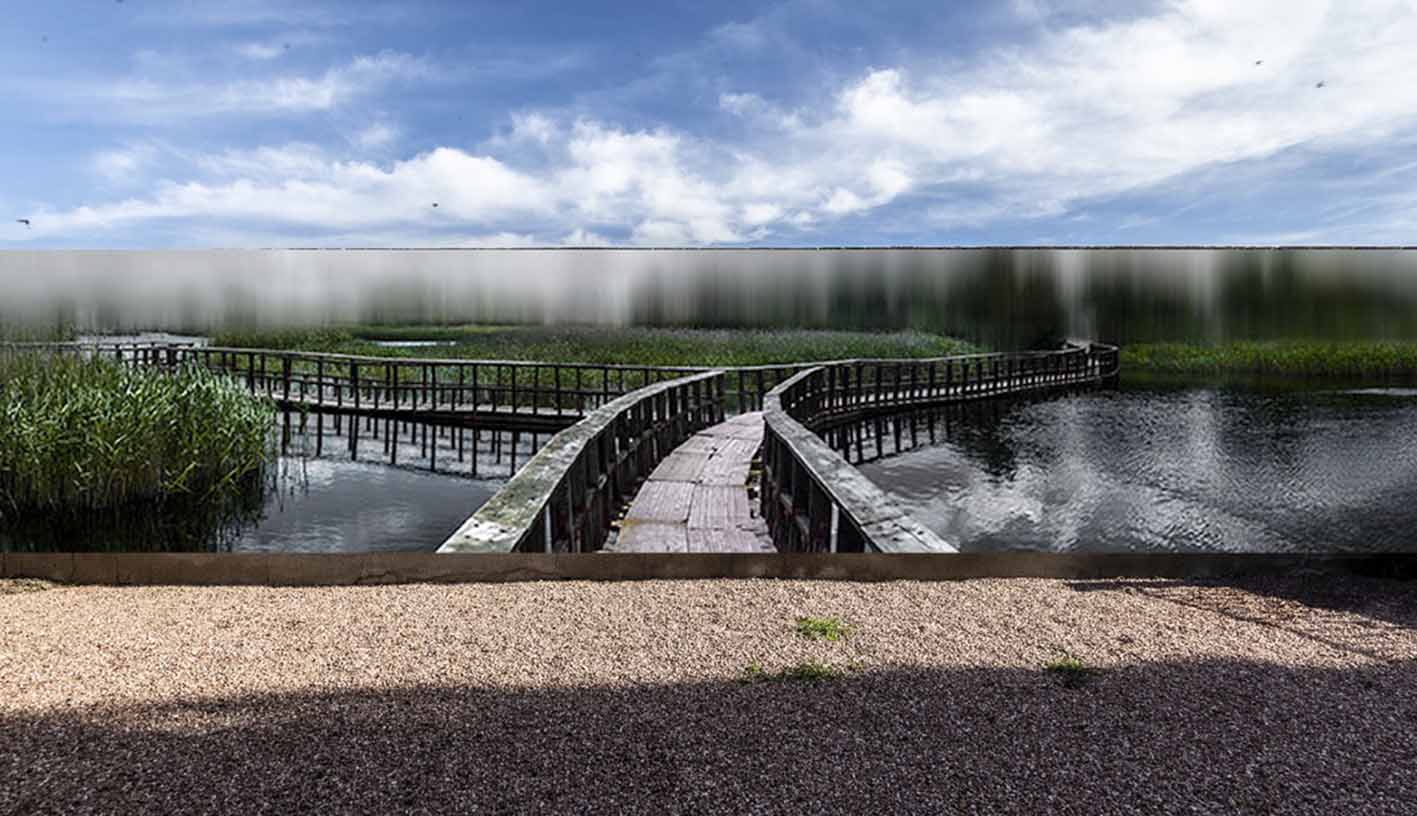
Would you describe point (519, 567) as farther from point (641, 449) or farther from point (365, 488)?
point (641, 449)

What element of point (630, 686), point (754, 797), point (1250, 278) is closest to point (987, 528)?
point (1250, 278)

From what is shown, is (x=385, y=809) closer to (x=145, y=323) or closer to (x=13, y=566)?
(x=13, y=566)

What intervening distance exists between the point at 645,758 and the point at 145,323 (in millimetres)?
3841

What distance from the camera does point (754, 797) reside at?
6.44ft

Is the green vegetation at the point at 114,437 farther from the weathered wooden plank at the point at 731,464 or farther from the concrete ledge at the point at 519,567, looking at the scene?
the weathered wooden plank at the point at 731,464

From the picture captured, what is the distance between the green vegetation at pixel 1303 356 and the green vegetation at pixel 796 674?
4.19m

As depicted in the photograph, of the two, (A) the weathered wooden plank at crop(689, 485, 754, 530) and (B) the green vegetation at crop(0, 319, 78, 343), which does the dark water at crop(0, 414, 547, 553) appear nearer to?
(B) the green vegetation at crop(0, 319, 78, 343)

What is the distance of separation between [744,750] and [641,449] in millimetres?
5059

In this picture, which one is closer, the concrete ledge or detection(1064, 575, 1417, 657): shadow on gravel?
detection(1064, 575, 1417, 657): shadow on gravel

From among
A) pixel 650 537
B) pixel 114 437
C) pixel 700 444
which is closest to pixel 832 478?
pixel 650 537

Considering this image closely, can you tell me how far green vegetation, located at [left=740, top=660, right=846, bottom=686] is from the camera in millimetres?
2674

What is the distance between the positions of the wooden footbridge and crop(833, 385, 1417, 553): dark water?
2.20ft

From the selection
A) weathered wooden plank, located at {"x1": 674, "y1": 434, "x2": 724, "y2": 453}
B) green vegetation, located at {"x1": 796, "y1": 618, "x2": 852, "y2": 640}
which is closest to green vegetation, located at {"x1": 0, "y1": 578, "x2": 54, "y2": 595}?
green vegetation, located at {"x1": 796, "y1": 618, "x2": 852, "y2": 640}

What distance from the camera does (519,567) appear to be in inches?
143
